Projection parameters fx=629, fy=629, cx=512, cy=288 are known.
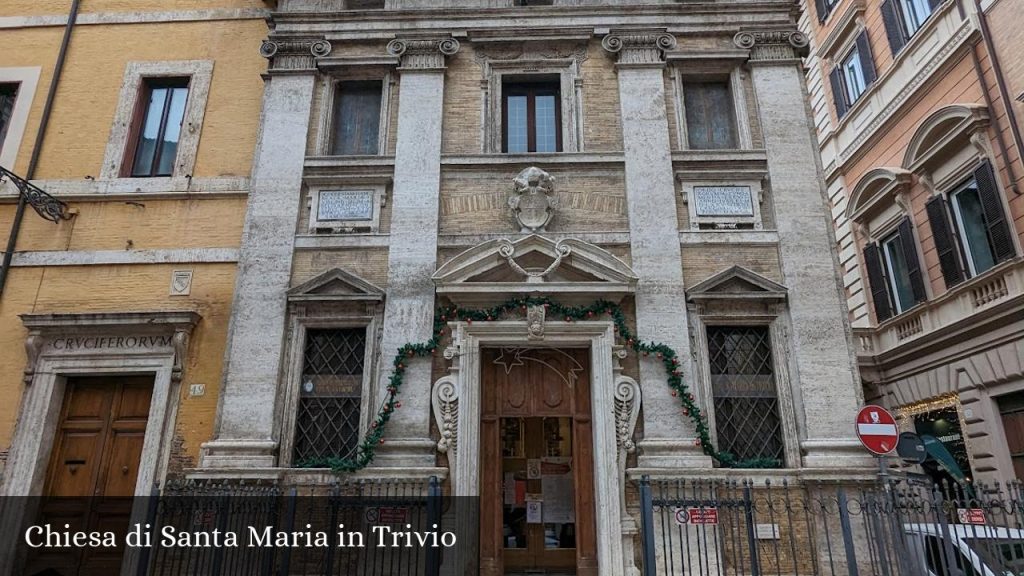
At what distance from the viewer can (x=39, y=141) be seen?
1051 cm

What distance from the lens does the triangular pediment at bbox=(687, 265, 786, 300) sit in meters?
8.73

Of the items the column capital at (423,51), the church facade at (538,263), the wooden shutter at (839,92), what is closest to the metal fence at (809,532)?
the church facade at (538,263)

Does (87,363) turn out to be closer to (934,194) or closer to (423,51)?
(423,51)

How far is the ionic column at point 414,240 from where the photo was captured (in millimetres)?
8344

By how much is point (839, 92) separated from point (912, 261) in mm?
5632

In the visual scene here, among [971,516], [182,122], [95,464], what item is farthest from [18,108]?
[971,516]

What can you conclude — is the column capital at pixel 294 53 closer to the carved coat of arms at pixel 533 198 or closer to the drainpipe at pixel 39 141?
the drainpipe at pixel 39 141

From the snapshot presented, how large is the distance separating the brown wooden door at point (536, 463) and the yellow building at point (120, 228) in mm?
3997

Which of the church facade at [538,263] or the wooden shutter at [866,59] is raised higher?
the wooden shutter at [866,59]

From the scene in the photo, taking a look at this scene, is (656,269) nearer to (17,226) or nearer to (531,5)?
(531,5)

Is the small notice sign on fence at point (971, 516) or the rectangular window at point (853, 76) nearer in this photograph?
the small notice sign on fence at point (971, 516)

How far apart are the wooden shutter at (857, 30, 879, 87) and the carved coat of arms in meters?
10.6

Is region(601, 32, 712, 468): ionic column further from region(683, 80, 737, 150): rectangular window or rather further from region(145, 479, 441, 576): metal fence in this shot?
region(145, 479, 441, 576): metal fence

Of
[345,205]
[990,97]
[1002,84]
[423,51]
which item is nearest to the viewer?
[345,205]
